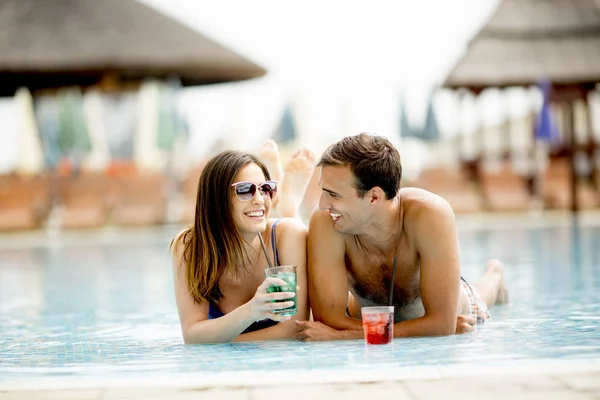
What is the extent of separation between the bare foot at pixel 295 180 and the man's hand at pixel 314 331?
4.15 ft

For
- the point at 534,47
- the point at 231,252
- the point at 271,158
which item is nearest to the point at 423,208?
the point at 231,252

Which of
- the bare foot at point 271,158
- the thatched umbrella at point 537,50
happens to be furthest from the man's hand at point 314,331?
the thatched umbrella at point 537,50

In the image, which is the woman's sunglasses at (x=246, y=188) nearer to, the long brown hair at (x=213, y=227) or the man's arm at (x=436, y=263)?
the long brown hair at (x=213, y=227)

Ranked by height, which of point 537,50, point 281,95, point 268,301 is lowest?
point 268,301

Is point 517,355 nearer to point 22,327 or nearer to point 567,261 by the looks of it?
point 22,327

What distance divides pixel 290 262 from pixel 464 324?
863 millimetres

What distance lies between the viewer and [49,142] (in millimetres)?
21516

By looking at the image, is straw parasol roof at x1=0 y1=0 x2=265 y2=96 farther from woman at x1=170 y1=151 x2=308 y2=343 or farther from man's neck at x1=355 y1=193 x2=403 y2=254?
man's neck at x1=355 y1=193 x2=403 y2=254

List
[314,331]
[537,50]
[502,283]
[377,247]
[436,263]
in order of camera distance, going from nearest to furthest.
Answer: [436,263], [314,331], [377,247], [502,283], [537,50]

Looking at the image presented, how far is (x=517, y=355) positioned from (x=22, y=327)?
3.25m

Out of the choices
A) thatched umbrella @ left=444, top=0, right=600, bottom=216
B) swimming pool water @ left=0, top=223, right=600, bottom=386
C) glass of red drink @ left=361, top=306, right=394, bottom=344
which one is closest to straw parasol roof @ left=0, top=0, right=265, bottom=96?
thatched umbrella @ left=444, top=0, right=600, bottom=216

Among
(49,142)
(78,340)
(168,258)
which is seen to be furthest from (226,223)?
(49,142)

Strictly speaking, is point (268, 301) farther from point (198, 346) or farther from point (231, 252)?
point (198, 346)

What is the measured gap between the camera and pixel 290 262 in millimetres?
4113
